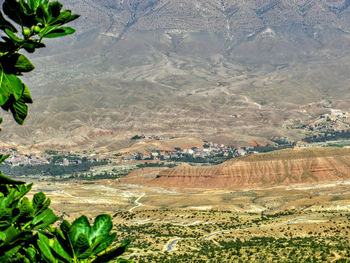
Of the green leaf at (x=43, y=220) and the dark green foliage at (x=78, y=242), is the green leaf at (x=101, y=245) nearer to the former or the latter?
the dark green foliage at (x=78, y=242)

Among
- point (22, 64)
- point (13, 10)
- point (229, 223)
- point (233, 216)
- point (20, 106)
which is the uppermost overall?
point (13, 10)

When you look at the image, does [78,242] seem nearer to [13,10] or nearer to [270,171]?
[13,10]

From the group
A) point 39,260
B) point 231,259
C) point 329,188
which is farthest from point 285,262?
point 329,188

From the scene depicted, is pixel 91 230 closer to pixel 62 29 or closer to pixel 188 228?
pixel 62 29

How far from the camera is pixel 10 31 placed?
8.62 feet

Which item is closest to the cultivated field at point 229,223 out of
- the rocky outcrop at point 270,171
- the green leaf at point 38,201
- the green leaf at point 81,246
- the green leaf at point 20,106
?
the rocky outcrop at point 270,171

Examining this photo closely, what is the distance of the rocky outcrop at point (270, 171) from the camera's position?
11519cm

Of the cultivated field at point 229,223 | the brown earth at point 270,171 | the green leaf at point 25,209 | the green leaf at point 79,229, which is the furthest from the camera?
the brown earth at point 270,171

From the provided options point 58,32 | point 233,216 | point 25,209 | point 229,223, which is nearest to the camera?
point 58,32

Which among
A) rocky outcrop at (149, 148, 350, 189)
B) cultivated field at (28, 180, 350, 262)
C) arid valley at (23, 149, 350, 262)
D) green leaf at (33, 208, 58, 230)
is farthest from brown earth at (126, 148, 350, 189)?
green leaf at (33, 208, 58, 230)

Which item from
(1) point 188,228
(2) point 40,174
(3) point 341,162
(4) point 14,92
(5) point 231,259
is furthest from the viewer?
(2) point 40,174

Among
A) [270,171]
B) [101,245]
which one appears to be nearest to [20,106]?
[101,245]

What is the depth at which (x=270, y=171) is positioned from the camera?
119250 mm

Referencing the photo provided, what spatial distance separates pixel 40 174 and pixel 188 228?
119716 mm
